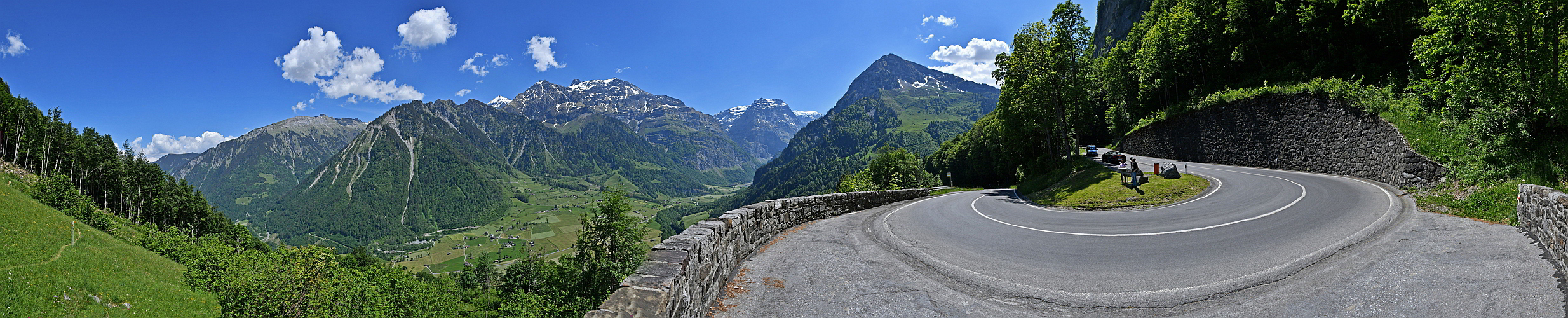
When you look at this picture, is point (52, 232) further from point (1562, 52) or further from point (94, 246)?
point (1562, 52)

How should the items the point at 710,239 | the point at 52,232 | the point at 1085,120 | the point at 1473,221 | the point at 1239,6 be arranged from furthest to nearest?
the point at 1085,120
the point at 1239,6
the point at 52,232
the point at 1473,221
the point at 710,239

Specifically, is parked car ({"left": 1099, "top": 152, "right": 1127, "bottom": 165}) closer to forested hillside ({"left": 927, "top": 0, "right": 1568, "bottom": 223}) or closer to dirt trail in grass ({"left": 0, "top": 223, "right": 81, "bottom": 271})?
forested hillside ({"left": 927, "top": 0, "right": 1568, "bottom": 223})

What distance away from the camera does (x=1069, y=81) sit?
34062 mm

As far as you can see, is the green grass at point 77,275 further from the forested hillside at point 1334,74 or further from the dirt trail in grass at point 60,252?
the forested hillside at point 1334,74

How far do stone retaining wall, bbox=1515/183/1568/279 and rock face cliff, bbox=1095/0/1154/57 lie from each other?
269ft

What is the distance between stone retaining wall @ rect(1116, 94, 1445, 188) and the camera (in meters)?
17.1

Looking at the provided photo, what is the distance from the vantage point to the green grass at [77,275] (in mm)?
21812

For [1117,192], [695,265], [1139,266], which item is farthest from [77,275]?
[1117,192]

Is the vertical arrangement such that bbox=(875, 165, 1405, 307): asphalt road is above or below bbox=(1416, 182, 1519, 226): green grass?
below

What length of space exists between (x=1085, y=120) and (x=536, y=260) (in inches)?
2576

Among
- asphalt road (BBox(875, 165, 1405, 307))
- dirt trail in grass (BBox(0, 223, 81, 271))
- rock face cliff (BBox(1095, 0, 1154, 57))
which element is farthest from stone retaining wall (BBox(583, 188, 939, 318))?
rock face cliff (BBox(1095, 0, 1154, 57))

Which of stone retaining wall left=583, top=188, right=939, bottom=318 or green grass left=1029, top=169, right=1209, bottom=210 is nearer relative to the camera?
stone retaining wall left=583, top=188, right=939, bottom=318

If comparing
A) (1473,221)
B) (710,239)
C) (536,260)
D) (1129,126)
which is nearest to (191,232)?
(536,260)

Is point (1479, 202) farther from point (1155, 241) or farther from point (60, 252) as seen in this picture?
point (60, 252)
